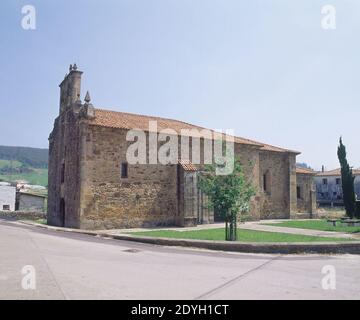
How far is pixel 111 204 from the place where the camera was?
67.0 feet

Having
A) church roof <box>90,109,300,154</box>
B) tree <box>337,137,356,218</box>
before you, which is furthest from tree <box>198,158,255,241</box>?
tree <box>337,137,356,218</box>

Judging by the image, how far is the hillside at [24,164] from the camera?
113 meters

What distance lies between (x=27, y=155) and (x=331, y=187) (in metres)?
112

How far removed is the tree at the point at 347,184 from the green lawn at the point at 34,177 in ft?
311

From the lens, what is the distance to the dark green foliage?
425 feet

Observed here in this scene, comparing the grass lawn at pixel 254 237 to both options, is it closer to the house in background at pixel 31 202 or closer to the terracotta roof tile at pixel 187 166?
the terracotta roof tile at pixel 187 166

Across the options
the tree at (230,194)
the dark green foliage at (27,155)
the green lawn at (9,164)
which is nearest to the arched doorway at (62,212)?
the tree at (230,194)

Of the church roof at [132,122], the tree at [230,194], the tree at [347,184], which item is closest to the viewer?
Answer: the tree at [230,194]

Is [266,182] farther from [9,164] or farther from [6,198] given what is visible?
[9,164]

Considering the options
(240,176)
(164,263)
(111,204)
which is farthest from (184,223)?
(164,263)

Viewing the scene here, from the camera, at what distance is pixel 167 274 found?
7.64m

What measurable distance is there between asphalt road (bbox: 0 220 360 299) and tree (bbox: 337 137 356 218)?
17.0m

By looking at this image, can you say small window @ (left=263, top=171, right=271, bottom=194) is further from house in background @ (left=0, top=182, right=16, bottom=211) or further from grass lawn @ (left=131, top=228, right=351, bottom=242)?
house in background @ (left=0, top=182, right=16, bottom=211)
